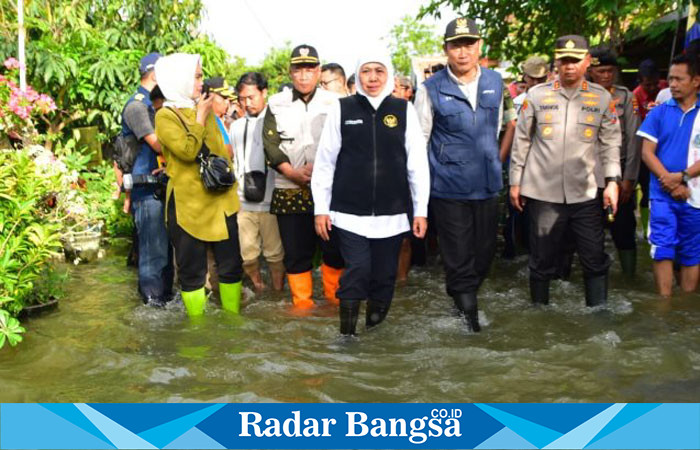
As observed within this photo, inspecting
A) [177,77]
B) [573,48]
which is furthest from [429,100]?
[177,77]

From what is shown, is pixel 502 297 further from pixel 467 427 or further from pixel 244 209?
pixel 467 427

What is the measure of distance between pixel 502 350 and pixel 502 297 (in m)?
1.66

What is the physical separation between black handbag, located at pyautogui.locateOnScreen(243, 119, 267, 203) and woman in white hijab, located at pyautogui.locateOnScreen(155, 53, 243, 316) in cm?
112

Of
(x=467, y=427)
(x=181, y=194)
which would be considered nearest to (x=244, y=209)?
(x=181, y=194)

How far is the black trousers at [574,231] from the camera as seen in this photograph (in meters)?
5.93

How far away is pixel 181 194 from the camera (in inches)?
213

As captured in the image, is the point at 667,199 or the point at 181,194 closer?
the point at 181,194

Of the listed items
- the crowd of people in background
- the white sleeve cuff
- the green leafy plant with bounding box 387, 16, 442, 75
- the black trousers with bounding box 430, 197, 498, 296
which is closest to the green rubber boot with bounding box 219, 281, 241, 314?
the crowd of people in background

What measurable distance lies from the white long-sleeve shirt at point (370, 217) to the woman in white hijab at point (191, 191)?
761mm

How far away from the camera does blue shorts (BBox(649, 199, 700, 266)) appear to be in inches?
241

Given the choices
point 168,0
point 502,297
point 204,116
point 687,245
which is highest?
point 168,0

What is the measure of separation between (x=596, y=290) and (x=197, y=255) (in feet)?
9.67

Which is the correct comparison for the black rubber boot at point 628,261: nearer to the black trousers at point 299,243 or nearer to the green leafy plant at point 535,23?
the black trousers at point 299,243

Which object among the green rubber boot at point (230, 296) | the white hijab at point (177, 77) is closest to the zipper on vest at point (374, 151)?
the white hijab at point (177, 77)
